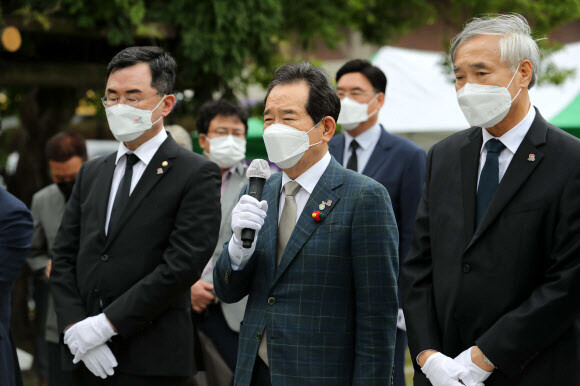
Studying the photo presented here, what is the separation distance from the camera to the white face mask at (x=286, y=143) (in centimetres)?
316

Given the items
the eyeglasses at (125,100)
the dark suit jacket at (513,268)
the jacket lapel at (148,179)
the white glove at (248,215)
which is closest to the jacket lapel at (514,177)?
the dark suit jacket at (513,268)

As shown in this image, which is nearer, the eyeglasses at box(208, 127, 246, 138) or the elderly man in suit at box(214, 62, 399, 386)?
the elderly man in suit at box(214, 62, 399, 386)

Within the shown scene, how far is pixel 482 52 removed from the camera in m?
3.10

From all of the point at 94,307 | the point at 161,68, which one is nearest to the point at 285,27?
the point at 161,68

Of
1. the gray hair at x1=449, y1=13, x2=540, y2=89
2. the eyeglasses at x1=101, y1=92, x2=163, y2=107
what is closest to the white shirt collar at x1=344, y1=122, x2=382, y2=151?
the eyeglasses at x1=101, y1=92, x2=163, y2=107

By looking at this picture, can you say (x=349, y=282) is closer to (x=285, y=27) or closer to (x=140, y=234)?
(x=140, y=234)

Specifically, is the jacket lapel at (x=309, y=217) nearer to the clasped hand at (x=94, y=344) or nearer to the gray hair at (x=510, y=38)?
the gray hair at (x=510, y=38)

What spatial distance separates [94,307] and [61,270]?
28 centimetres

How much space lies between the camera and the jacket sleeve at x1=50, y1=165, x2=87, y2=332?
373cm

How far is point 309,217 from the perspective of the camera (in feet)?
10.1

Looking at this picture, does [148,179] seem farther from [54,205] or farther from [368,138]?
[54,205]

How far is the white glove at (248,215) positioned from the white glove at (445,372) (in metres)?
0.83

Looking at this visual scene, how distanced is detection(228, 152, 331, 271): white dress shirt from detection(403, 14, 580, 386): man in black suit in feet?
1.52

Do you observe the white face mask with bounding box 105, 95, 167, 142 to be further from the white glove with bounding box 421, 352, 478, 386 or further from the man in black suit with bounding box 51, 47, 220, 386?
the white glove with bounding box 421, 352, 478, 386
